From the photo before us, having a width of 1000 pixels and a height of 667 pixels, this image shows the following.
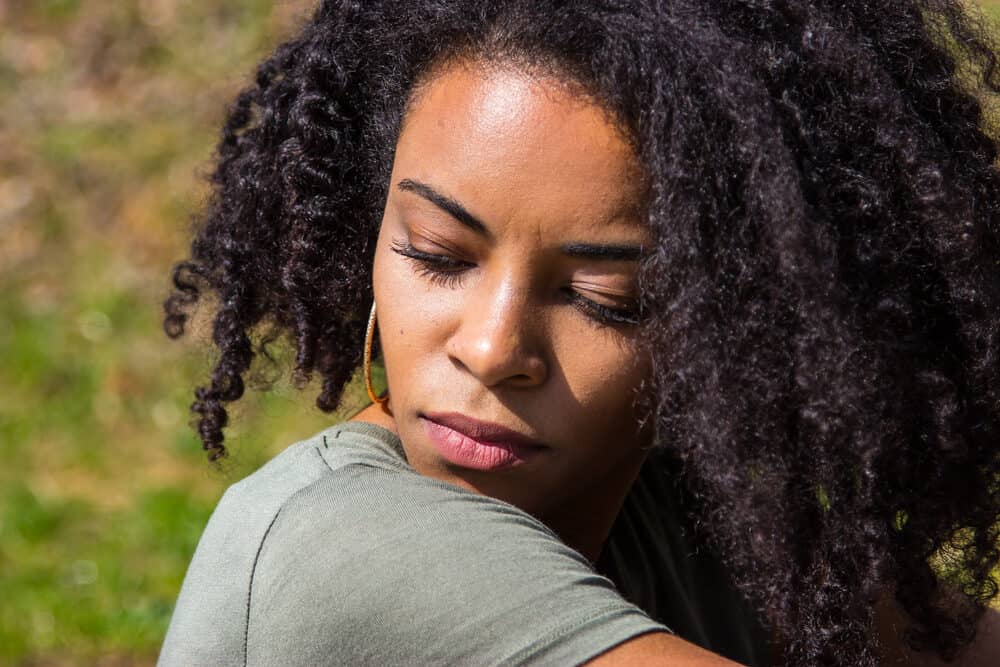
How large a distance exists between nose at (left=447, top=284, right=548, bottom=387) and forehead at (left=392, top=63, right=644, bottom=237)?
0.12 m

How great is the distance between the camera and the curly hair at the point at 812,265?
7.13 ft

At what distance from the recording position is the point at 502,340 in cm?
221

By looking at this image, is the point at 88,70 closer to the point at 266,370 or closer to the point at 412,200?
the point at 266,370

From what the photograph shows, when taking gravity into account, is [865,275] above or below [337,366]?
above

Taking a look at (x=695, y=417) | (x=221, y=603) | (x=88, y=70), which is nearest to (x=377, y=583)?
(x=221, y=603)

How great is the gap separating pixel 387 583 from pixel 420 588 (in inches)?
1.9

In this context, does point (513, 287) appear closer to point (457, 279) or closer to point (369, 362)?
point (457, 279)

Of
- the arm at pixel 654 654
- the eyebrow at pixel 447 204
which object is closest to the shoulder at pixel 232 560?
the eyebrow at pixel 447 204

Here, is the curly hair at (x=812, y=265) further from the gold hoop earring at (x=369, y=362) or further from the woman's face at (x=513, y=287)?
the gold hoop earring at (x=369, y=362)

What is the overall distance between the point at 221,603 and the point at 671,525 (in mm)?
1144

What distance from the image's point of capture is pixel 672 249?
85.4 inches

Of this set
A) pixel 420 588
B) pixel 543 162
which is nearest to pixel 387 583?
pixel 420 588

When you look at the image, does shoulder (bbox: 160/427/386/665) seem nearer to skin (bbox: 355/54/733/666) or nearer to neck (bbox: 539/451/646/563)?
skin (bbox: 355/54/733/666)

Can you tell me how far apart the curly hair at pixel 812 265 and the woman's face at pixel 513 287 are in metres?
0.06
